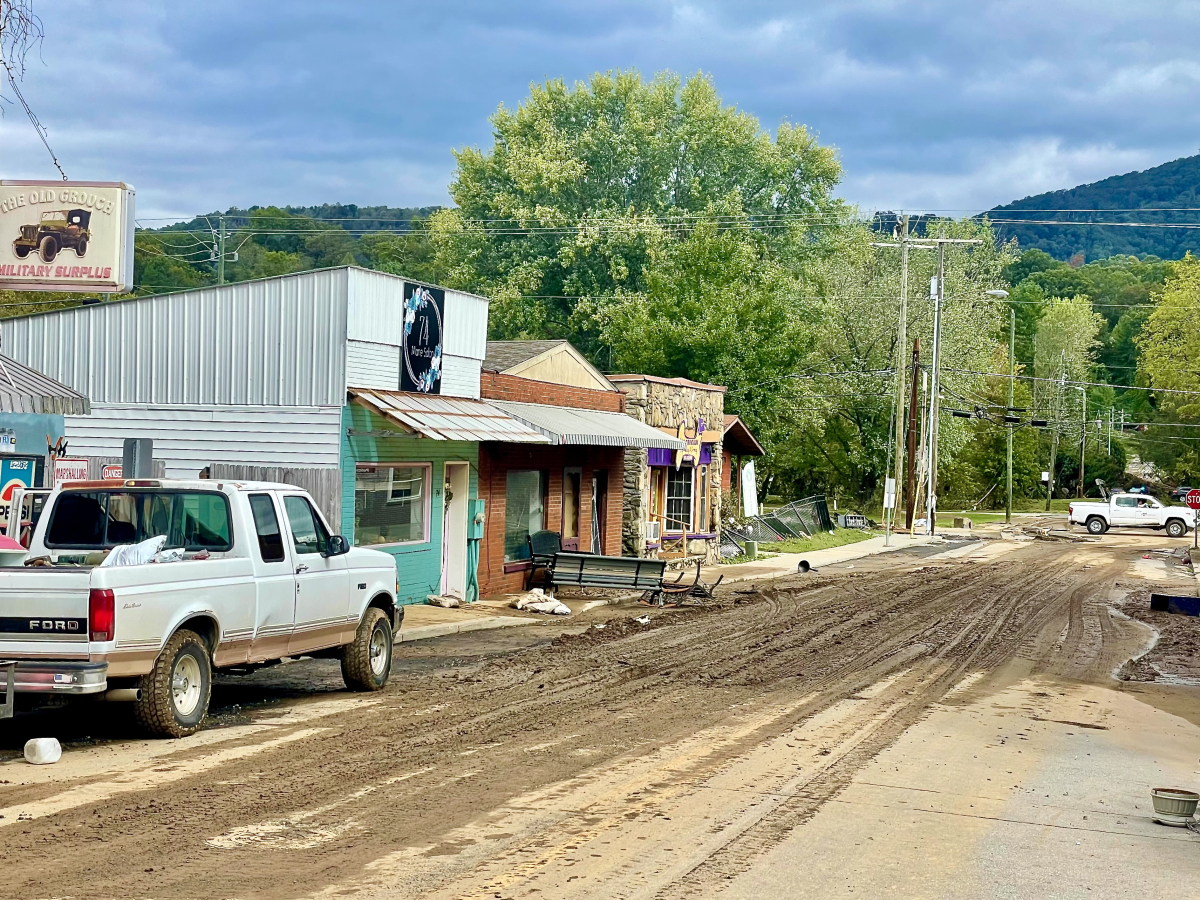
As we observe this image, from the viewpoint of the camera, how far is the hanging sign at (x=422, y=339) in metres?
20.7

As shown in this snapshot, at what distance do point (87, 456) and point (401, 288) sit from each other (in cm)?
564

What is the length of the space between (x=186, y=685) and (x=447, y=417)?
10417mm

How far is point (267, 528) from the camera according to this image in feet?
38.1

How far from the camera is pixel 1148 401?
9550 cm

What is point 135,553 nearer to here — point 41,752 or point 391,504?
point 41,752

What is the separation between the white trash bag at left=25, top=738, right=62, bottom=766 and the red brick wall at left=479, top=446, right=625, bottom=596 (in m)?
13.8

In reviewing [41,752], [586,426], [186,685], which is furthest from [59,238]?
[586,426]

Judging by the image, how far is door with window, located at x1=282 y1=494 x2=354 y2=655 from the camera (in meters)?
11.8

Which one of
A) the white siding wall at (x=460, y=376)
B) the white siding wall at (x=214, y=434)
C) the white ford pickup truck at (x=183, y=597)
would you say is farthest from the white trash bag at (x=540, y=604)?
the white ford pickup truck at (x=183, y=597)

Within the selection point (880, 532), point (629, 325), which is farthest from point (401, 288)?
point (880, 532)

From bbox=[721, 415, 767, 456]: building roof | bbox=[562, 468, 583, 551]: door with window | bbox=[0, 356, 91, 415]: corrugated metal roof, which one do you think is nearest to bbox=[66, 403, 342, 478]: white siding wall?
bbox=[0, 356, 91, 415]: corrugated metal roof

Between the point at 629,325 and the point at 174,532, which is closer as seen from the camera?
the point at 174,532

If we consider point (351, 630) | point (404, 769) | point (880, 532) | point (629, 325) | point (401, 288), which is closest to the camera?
point (404, 769)

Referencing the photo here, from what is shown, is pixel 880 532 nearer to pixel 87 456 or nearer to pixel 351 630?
pixel 87 456
